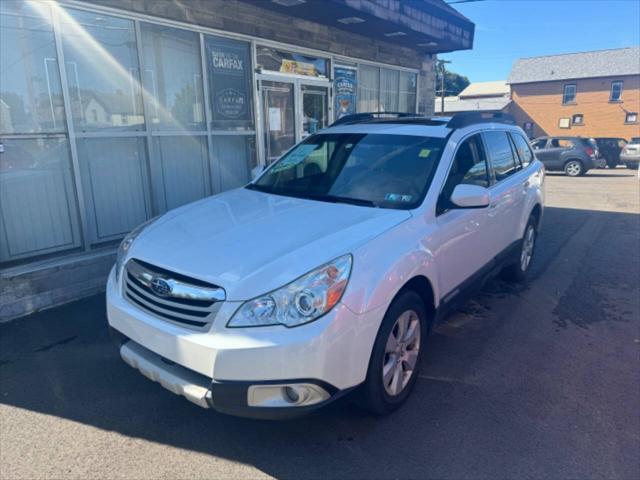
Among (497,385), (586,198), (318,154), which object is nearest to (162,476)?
(497,385)

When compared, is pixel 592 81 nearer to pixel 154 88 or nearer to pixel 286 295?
pixel 154 88

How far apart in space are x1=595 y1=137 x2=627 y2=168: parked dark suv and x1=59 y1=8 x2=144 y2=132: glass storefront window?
24.4 meters

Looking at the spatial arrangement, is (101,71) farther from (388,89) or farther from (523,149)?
(388,89)

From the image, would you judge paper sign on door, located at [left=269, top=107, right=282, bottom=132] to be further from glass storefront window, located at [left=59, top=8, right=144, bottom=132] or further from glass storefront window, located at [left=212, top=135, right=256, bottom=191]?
glass storefront window, located at [left=59, top=8, right=144, bottom=132]

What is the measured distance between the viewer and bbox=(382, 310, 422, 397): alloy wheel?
2.77 m

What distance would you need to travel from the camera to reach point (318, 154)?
13.2ft

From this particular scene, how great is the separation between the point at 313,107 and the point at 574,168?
626 inches

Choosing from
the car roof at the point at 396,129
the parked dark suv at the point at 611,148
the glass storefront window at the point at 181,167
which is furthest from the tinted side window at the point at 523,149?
the parked dark suv at the point at 611,148

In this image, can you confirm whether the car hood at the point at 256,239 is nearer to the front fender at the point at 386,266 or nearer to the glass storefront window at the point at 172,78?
the front fender at the point at 386,266

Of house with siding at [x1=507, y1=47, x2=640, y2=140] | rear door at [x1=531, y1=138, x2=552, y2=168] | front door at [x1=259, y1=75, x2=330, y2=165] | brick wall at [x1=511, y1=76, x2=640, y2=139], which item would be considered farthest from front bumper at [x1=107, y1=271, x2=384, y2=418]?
brick wall at [x1=511, y1=76, x2=640, y2=139]

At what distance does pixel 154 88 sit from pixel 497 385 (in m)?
5.05

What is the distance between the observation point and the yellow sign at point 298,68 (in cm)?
751

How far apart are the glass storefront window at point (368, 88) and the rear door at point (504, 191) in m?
5.03

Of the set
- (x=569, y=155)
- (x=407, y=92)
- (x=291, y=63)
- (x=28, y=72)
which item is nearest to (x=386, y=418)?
(x=28, y=72)
